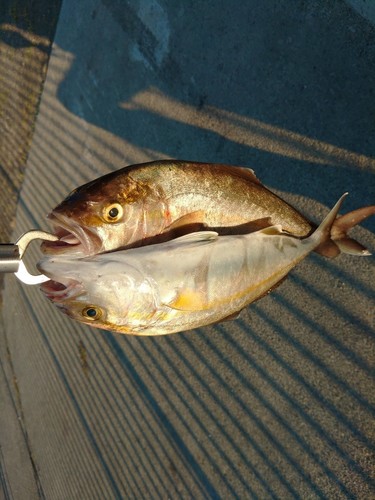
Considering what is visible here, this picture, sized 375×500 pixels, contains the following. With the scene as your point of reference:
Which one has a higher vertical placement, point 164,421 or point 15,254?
point 15,254

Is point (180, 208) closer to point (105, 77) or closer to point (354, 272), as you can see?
point (354, 272)

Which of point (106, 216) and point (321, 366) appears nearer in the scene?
point (106, 216)

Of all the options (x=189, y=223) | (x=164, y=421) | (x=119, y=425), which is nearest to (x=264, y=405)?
(x=164, y=421)

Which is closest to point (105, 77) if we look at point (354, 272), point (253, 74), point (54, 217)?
point (253, 74)

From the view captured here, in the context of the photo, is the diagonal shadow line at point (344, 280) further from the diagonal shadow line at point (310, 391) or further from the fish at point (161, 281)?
the fish at point (161, 281)

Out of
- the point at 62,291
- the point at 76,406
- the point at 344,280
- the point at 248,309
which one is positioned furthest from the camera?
the point at 76,406

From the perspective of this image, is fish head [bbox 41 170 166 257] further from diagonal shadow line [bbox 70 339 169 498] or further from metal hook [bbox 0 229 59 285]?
diagonal shadow line [bbox 70 339 169 498]

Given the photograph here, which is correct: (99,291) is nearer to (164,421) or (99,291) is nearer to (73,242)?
(73,242)
